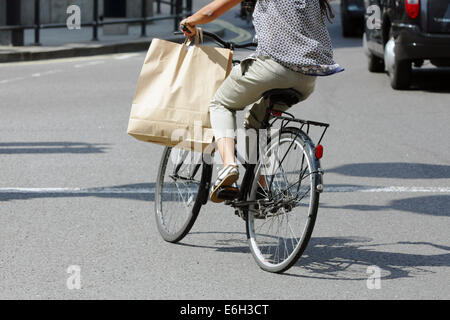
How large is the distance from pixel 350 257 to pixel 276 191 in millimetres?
603

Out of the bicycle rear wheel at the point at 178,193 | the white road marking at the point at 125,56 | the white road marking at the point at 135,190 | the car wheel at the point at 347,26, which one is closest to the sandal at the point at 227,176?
the bicycle rear wheel at the point at 178,193

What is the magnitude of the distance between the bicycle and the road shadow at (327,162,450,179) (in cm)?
260

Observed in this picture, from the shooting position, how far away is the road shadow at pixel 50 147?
9461mm

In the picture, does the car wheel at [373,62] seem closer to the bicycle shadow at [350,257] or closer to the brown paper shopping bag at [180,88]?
the bicycle shadow at [350,257]

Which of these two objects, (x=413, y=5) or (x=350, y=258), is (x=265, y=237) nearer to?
(x=350, y=258)

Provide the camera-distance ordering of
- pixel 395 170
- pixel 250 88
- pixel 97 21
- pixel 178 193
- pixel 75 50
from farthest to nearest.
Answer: pixel 97 21 → pixel 75 50 → pixel 395 170 → pixel 178 193 → pixel 250 88

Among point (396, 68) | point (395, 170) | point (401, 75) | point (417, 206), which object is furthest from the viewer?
point (401, 75)

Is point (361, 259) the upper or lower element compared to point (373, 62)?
upper

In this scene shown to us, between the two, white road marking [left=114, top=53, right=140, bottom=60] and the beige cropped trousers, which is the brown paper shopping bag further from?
white road marking [left=114, top=53, right=140, bottom=60]

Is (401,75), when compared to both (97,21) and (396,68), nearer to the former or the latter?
(396,68)

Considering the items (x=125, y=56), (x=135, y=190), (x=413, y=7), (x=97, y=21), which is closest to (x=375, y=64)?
(x=413, y=7)

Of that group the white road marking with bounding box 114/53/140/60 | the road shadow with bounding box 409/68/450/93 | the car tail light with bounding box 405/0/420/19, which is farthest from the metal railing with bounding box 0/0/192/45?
the car tail light with bounding box 405/0/420/19

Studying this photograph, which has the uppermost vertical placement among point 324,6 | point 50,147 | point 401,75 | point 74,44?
point 324,6

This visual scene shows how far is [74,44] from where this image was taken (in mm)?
19750
